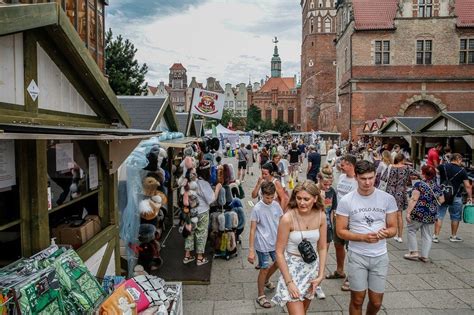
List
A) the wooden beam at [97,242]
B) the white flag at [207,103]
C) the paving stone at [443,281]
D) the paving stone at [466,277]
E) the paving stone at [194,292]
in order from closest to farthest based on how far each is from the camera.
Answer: the wooden beam at [97,242] → the paving stone at [194,292] → the paving stone at [443,281] → the paving stone at [466,277] → the white flag at [207,103]

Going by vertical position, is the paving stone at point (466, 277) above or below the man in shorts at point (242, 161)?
below

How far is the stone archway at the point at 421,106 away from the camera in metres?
32.1

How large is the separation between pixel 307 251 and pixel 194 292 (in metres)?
2.59

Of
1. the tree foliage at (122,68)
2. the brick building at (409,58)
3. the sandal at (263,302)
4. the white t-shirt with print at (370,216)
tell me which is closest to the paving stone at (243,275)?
the sandal at (263,302)

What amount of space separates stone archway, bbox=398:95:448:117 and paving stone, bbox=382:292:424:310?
97.9ft

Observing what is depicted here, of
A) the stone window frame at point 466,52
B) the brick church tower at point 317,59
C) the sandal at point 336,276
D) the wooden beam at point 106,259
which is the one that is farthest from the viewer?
the brick church tower at point 317,59

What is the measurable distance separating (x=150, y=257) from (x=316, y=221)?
3279 mm

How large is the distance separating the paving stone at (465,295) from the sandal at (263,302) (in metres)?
2.61

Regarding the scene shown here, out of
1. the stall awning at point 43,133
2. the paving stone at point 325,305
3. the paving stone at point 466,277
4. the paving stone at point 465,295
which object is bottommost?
the paving stone at point 325,305

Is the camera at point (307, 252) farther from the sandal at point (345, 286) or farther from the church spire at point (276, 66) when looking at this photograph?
the church spire at point (276, 66)

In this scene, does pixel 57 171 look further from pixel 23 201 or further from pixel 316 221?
pixel 316 221

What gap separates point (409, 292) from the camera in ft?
17.8

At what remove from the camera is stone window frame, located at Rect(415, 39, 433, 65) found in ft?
104

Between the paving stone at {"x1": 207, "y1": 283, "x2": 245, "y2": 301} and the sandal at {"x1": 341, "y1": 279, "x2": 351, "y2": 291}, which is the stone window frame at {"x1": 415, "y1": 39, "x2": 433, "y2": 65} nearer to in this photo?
the sandal at {"x1": 341, "y1": 279, "x2": 351, "y2": 291}
